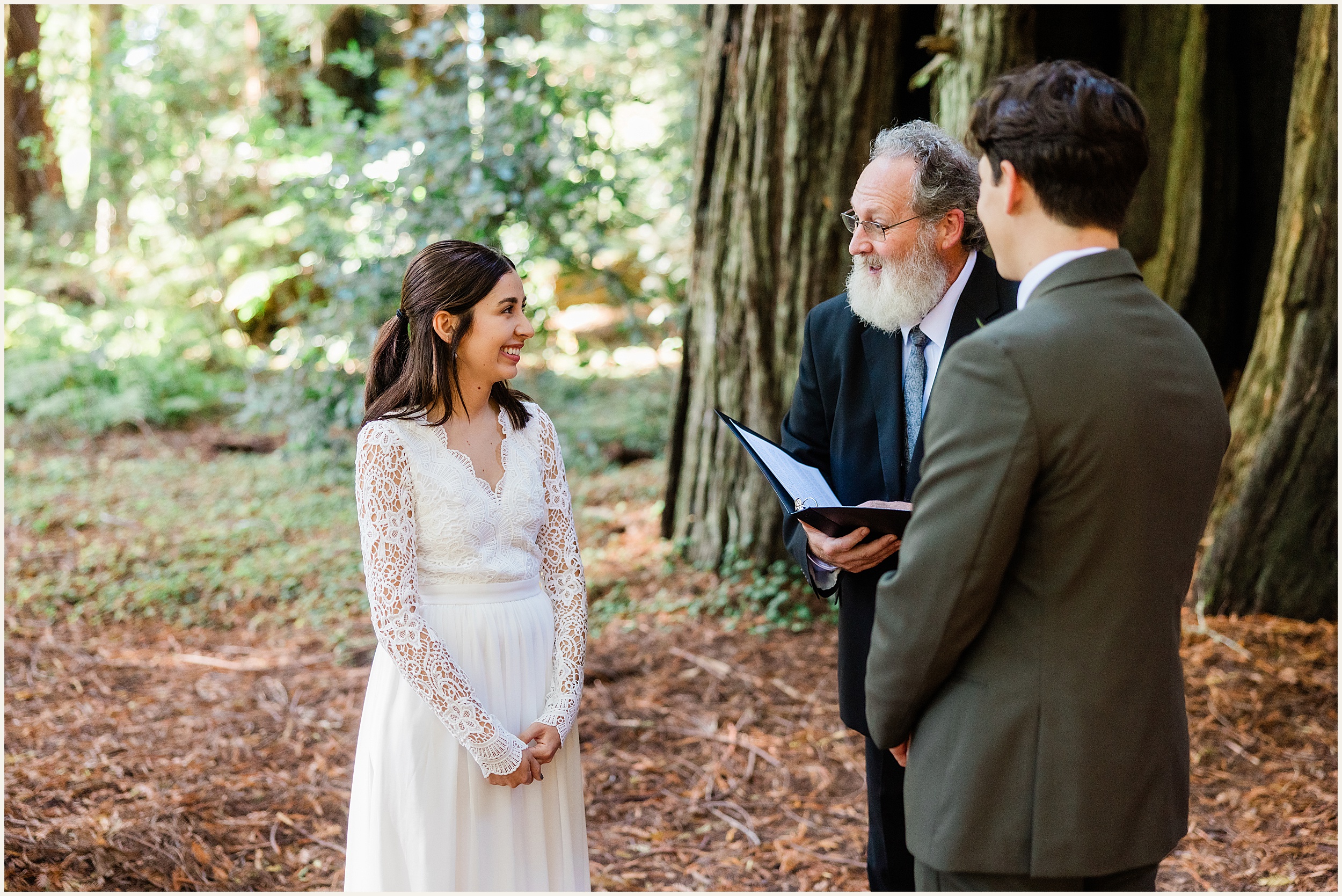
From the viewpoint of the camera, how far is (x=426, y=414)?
243 cm

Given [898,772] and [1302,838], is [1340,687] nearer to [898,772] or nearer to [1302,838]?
[1302,838]

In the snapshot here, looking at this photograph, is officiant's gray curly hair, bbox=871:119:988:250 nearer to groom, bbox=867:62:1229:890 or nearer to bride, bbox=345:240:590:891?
groom, bbox=867:62:1229:890

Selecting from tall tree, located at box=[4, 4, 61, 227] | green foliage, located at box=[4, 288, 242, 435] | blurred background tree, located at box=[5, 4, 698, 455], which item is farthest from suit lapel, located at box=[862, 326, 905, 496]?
tall tree, located at box=[4, 4, 61, 227]

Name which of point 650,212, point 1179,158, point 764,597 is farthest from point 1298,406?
point 650,212

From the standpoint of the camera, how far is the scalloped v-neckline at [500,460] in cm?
242

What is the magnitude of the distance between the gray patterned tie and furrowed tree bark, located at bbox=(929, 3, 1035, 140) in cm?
261

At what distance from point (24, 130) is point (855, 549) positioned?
536 inches

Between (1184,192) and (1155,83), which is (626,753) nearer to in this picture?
(1184,192)

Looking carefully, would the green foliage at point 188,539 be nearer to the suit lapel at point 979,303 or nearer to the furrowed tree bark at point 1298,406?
the suit lapel at point 979,303

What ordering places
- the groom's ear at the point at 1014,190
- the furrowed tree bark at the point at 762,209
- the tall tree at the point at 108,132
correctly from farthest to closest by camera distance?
the tall tree at the point at 108,132
the furrowed tree bark at the point at 762,209
the groom's ear at the point at 1014,190

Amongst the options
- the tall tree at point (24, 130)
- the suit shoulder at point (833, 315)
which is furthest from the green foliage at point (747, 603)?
the tall tree at point (24, 130)

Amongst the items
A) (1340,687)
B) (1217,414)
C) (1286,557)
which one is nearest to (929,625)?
(1217,414)

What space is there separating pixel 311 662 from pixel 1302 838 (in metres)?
4.34

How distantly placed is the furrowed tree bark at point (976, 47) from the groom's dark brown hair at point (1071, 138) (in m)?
3.26
